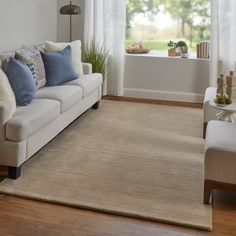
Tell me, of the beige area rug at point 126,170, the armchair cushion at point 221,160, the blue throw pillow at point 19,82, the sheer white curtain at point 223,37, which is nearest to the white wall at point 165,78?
the sheer white curtain at point 223,37

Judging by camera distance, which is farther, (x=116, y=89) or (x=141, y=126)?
(x=116, y=89)

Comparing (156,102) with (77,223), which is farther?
(156,102)

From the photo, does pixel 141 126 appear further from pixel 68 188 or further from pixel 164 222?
pixel 164 222

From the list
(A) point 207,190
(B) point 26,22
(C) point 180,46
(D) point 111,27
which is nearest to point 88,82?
(B) point 26,22

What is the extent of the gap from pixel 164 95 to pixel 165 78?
26 centimetres

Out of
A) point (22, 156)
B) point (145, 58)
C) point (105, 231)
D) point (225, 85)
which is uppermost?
point (145, 58)

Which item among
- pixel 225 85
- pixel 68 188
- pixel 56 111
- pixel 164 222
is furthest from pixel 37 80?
pixel 164 222

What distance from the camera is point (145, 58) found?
5.73 meters

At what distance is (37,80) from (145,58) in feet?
6.99

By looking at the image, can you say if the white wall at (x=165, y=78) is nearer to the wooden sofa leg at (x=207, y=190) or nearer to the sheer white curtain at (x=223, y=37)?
the sheer white curtain at (x=223, y=37)

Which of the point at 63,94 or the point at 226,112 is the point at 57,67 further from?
the point at 226,112

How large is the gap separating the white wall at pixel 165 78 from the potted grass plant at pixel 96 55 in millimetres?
349

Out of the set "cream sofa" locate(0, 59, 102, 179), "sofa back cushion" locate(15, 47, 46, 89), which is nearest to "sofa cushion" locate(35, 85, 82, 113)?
"cream sofa" locate(0, 59, 102, 179)

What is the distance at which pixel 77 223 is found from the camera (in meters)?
2.47
